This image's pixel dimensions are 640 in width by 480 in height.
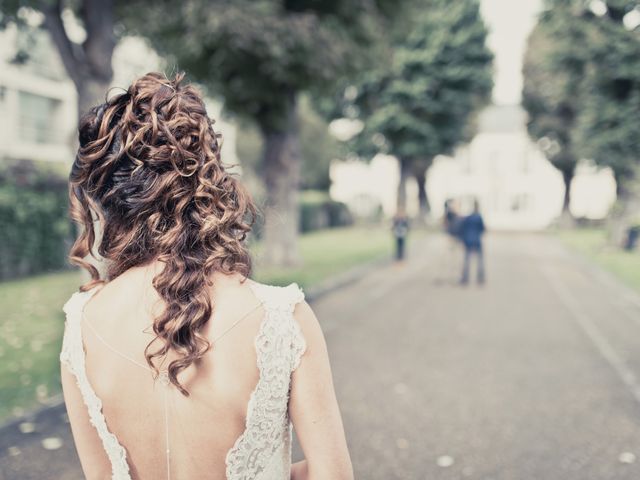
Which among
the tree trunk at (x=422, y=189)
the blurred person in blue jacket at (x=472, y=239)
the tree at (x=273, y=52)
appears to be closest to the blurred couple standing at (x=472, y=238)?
the blurred person in blue jacket at (x=472, y=239)

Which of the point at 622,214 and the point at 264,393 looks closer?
the point at 264,393

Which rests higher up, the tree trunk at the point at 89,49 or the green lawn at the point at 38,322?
the tree trunk at the point at 89,49

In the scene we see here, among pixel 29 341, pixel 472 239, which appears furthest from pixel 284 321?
pixel 472 239

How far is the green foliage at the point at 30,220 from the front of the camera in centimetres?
1480

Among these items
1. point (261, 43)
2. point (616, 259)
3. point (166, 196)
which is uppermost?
point (261, 43)

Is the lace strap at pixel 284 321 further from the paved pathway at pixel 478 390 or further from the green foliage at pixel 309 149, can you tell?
the green foliage at pixel 309 149

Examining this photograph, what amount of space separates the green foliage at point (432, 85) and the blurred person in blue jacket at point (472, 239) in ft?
60.8

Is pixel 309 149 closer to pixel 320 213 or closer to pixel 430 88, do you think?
pixel 320 213

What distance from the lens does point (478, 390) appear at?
621 cm

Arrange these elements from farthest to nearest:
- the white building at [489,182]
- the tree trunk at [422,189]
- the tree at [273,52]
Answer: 1. the white building at [489,182]
2. the tree trunk at [422,189]
3. the tree at [273,52]

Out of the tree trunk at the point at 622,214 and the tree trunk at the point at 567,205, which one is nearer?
the tree trunk at the point at 622,214

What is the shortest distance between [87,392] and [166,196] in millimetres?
489

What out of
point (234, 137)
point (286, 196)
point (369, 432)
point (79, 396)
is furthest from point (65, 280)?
point (234, 137)

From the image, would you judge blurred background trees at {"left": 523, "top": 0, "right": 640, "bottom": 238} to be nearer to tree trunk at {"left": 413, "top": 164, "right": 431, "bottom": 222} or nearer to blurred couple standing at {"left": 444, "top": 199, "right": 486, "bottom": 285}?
blurred couple standing at {"left": 444, "top": 199, "right": 486, "bottom": 285}
